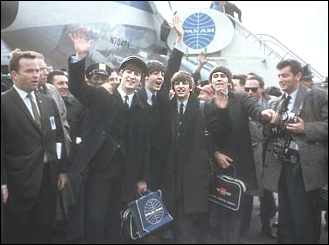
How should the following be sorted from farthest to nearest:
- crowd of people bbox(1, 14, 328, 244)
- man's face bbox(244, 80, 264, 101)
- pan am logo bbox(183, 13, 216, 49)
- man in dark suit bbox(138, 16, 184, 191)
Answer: pan am logo bbox(183, 13, 216, 49) → man's face bbox(244, 80, 264, 101) → man in dark suit bbox(138, 16, 184, 191) → crowd of people bbox(1, 14, 328, 244)

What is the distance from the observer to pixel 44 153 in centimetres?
249

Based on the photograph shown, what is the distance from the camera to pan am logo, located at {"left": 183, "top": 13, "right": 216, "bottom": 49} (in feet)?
18.8

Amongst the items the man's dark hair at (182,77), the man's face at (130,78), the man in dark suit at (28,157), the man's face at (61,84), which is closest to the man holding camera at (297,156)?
the man's dark hair at (182,77)

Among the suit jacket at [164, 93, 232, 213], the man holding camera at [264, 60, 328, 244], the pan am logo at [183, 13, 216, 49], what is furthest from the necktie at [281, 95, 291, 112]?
the pan am logo at [183, 13, 216, 49]

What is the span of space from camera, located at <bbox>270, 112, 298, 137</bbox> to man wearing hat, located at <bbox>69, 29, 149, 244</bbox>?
40.8 inches

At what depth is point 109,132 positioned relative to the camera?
9.10 feet

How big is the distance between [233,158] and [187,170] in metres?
0.46

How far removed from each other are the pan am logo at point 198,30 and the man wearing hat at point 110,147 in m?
2.96

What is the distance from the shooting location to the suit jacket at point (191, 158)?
294cm

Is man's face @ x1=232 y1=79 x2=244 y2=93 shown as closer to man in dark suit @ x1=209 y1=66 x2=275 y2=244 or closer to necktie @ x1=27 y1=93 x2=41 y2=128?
man in dark suit @ x1=209 y1=66 x2=275 y2=244

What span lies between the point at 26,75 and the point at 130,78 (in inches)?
31.7

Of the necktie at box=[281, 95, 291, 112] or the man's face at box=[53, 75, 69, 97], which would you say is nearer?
the necktie at box=[281, 95, 291, 112]

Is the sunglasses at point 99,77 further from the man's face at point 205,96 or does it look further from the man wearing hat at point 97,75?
the man's face at point 205,96

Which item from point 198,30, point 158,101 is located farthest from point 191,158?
point 198,30
